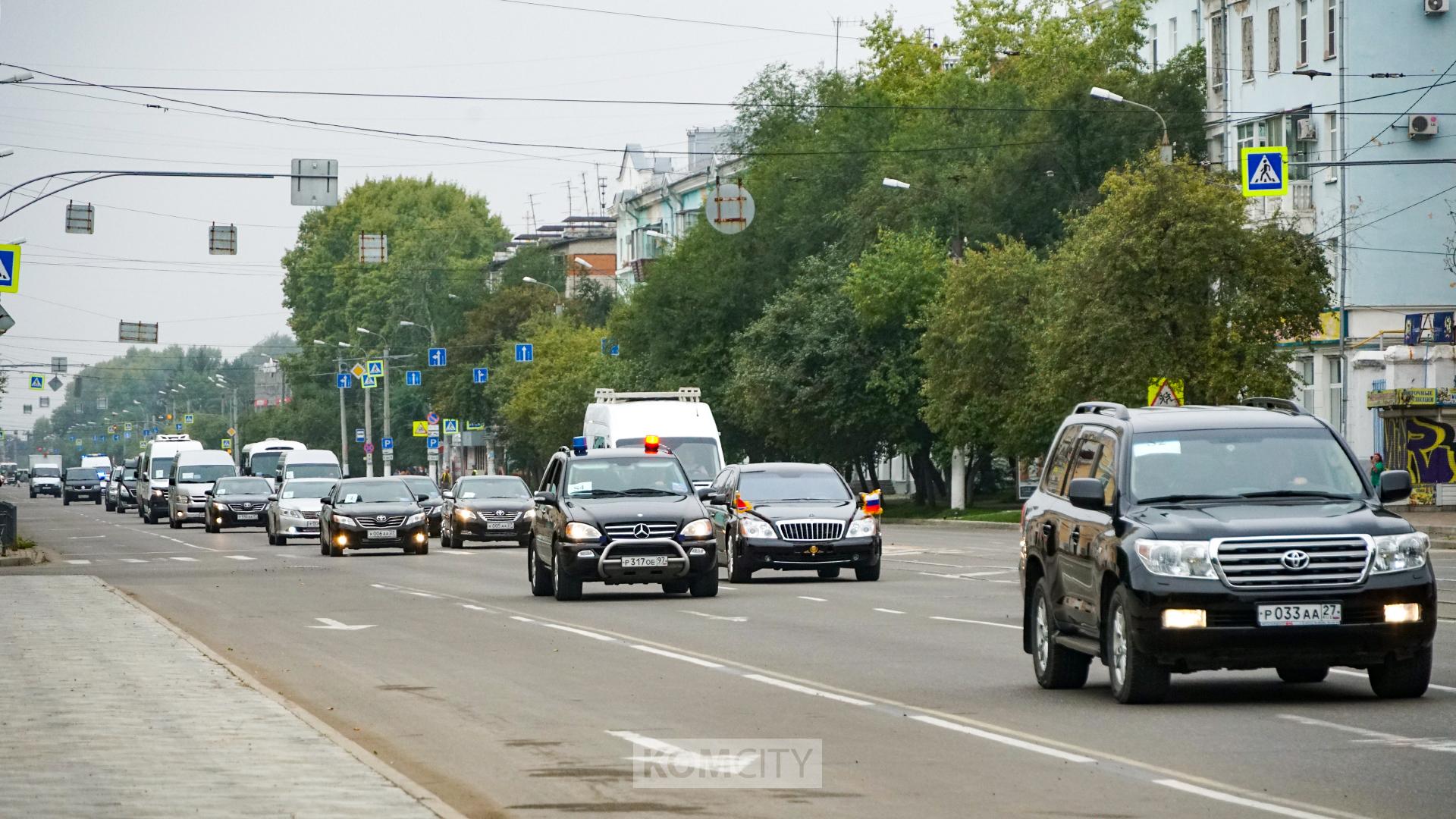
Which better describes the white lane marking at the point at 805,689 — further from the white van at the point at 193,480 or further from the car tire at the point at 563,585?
the white van at the point at 193,480

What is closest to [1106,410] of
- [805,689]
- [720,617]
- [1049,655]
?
[1049,655]

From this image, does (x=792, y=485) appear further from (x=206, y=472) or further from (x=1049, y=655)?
(x=206, y=472)

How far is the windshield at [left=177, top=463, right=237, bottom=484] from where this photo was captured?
221ft

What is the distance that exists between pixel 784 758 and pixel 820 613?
12406 millimetres

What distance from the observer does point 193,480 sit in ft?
220

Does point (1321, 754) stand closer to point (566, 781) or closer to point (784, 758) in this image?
point (784, 758)

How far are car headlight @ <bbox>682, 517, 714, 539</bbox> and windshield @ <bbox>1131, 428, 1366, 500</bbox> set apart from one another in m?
12.2

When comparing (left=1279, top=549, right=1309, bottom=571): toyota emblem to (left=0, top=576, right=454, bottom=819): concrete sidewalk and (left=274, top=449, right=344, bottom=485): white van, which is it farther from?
(left=274, top=449, right=344, bottom=485): white van

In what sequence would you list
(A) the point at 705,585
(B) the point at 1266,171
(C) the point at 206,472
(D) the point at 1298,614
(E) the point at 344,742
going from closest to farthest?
(E) the point at 344,742 → (D) the point at 1298,614 → (A) the point at 705,585 → (B) the point at 1266,171 → (C) the point at 206,472

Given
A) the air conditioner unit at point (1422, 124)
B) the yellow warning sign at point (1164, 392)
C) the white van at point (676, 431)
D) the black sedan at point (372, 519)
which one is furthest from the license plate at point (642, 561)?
the air conditioner unit at point (1422, 124)

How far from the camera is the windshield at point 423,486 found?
1946 inches

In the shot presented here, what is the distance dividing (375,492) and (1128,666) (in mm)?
31874

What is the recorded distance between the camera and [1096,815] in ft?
30.5

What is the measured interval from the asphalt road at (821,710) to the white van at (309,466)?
36.4m
